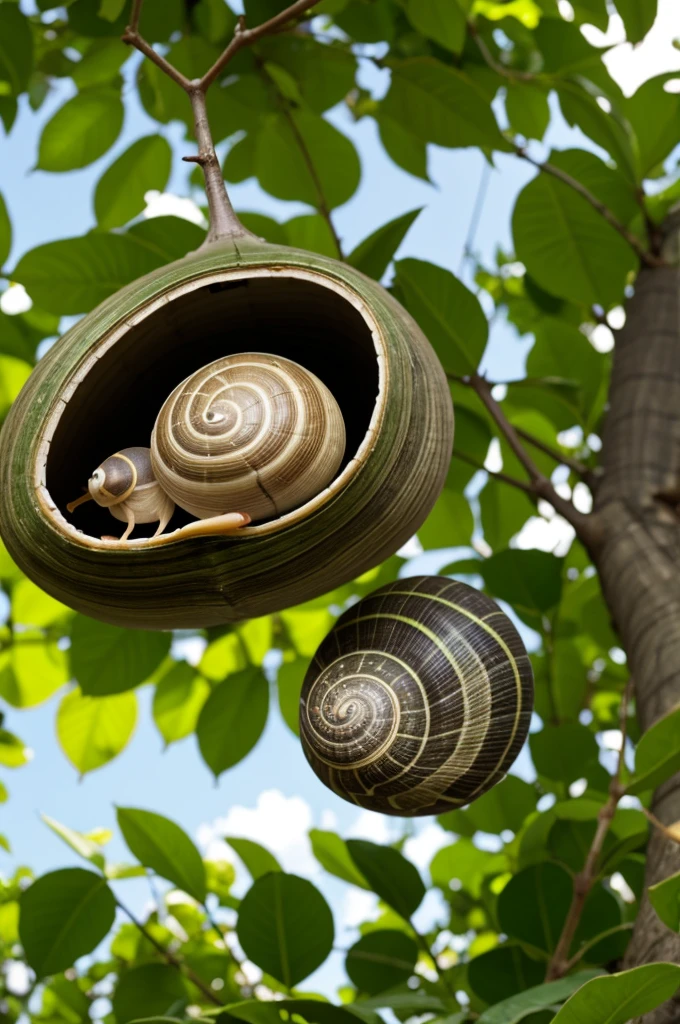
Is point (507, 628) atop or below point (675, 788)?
atop

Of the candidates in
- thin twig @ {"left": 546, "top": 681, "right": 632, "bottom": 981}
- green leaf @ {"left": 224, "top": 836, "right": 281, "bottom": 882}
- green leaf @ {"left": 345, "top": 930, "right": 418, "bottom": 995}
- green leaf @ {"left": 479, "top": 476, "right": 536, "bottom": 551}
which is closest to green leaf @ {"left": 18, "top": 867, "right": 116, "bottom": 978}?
green leaf @ {"left": 224, "top": 836, "right": 281, "bottom": 882}

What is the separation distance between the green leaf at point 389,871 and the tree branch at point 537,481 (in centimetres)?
33

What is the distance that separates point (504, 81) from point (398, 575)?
62cm

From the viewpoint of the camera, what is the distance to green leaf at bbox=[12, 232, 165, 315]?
0.90 meters

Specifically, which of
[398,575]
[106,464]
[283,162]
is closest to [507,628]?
[106,464]

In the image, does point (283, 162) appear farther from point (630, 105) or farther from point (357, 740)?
point (357, 740)

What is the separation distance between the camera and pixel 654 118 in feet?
3.67

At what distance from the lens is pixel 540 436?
1300mm

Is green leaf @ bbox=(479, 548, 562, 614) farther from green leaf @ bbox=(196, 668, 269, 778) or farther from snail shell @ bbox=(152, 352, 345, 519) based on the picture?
snail shell @ bbox=(152, 352, 345, 519)

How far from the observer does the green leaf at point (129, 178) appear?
1.14m

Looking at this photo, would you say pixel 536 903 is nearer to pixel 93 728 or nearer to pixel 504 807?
pixel 504 807

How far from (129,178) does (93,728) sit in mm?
611

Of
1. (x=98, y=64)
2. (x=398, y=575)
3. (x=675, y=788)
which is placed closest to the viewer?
(x=675, y=788)

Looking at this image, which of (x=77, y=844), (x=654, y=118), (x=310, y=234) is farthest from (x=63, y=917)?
(x=654, y=118)
